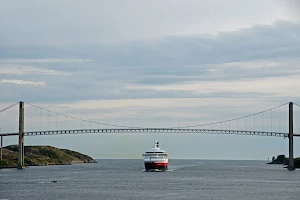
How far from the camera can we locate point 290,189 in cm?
8056

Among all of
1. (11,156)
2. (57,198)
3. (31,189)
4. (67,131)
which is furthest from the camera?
(11,156)

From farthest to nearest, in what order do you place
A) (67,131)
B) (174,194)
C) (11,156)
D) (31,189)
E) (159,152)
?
(11,156) < (67,131) < (159,152) < (31,189) < (174,194)

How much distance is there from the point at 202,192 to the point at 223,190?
4.60m

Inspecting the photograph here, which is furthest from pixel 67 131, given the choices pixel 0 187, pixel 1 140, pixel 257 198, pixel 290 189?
pixel 257 198

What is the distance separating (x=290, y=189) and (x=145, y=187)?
1807 cm

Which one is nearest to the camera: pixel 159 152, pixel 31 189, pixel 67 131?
pixel 31 189

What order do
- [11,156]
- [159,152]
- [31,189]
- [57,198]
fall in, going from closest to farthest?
[57,198]
[31,189]
[159,152]
[11,156]

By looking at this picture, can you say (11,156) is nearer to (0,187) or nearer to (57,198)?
(0,187)

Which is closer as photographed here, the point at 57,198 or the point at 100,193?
the point at 57,198

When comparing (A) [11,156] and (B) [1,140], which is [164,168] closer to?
(B) [1,140]

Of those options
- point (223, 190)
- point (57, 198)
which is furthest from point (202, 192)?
point (57, 198)

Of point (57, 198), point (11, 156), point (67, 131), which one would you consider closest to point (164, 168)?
point (67, 131)

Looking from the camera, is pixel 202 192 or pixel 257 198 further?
pixel 202 192

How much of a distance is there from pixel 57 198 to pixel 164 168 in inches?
2822
